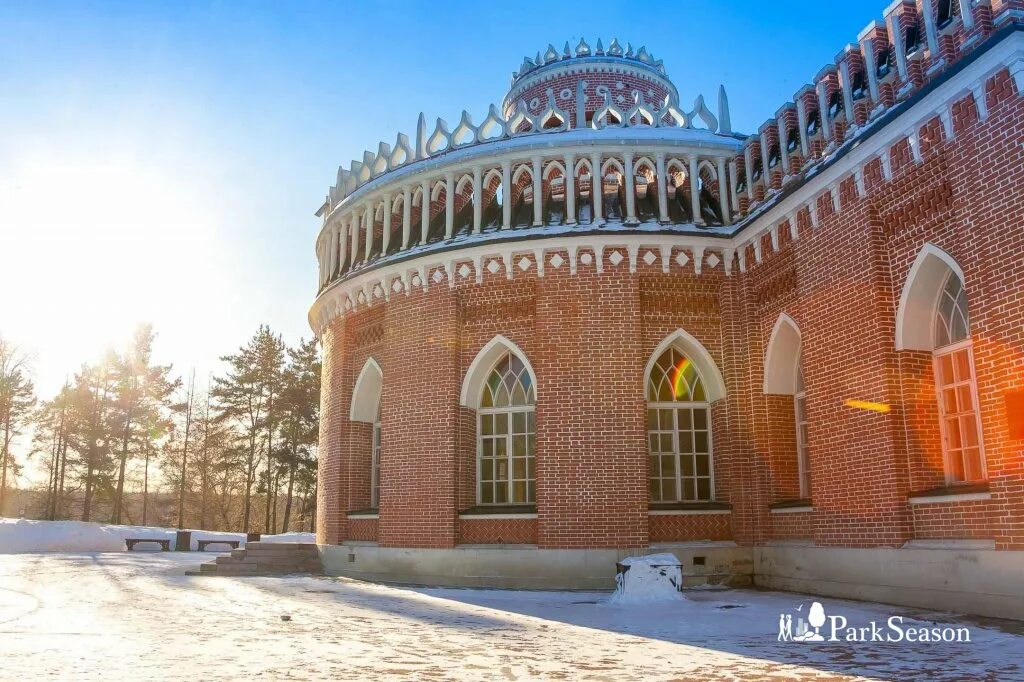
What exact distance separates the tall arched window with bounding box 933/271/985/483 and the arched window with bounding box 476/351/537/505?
6.74m

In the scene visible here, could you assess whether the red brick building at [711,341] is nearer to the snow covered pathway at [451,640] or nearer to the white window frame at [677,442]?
the white window frame at [677,442]

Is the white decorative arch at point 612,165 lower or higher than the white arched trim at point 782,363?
higher

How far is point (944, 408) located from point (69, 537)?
31.3 m

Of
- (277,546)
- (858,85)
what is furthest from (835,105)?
(277,546)

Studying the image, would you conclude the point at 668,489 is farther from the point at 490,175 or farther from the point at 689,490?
the point at 490,175

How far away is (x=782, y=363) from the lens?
14164mm

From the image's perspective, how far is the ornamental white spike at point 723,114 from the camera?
1617cm

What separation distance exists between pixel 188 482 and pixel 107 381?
8.17 meters

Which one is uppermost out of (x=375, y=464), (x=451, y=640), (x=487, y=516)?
(x=375, y=464)

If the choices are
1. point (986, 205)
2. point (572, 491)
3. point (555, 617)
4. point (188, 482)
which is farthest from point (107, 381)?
point (986, 205)

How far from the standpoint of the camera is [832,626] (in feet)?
28.0

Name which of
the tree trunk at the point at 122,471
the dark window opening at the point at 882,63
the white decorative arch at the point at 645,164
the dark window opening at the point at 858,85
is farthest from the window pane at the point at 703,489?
the tree trunk at the point at 122,471

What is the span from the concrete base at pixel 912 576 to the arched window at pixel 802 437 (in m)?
1.23

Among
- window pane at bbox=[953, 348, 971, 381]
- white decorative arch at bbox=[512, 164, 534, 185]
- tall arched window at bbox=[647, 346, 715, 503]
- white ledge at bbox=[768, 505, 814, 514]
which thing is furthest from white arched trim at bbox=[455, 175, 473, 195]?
window pane at bbox=[953, 348, 971, 381]
